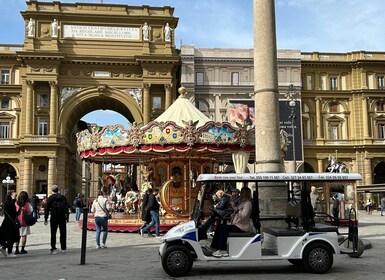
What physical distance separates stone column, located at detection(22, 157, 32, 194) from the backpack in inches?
1293

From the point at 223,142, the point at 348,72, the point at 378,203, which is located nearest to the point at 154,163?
the point at 223,142

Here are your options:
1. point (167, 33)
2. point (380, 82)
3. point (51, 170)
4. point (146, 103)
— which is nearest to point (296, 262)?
point (146, 103)

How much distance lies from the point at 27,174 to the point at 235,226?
124ft

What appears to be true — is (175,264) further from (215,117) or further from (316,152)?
(316,152)

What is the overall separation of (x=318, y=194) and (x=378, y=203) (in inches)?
1439

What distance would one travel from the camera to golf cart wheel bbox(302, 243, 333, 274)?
9523mm

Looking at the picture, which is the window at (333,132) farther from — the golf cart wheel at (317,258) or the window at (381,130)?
the golf cart wheel at (317,258)

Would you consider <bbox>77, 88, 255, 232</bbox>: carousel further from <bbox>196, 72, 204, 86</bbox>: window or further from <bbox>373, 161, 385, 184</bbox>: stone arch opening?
<bbox>373, 161, 385, 184</bbox>: stone arch opening

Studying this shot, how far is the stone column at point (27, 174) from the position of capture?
44188mm

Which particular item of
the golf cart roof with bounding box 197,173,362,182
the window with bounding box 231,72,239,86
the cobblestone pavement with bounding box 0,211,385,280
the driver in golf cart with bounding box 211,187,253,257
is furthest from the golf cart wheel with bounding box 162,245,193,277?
the window with bounding box 231,72,239,86

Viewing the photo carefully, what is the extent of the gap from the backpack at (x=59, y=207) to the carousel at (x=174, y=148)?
265 inches

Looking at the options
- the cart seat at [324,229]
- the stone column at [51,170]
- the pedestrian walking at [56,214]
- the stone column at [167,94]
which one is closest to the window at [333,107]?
the stone column at [167,94]

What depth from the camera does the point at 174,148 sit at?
65.6ft

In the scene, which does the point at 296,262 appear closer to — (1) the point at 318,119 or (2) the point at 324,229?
(2) the point at 324,229
